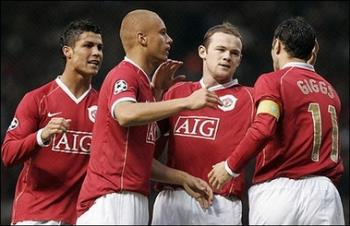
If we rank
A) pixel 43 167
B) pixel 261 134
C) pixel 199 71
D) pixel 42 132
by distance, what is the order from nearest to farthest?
pixel 261 134 → pixel 42 132 → pixel 43 167 → pixel 199 71

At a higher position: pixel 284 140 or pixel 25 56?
pixel 25 56

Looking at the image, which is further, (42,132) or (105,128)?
(42,132)

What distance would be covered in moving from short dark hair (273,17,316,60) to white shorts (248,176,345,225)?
73 centimetres

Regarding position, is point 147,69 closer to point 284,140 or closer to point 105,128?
point 105,128

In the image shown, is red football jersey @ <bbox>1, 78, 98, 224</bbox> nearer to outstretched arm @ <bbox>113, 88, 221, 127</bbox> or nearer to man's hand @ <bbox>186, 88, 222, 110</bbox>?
outstretched arm @ <bbox>113, 88, 221, 127</bbox>

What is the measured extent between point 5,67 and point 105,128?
5.26m

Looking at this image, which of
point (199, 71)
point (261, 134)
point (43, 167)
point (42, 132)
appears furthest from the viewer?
point (199, 71)

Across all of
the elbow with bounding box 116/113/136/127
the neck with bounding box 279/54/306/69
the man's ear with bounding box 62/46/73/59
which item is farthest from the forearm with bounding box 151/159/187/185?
the man's ear with bounding box 62/46/73/59

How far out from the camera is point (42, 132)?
5.43m

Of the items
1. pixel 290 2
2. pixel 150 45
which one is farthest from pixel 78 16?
pixel 150 45

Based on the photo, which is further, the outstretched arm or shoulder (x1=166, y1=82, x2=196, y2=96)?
shoulder (x1=166, y1=82, x2=196, y2=96)

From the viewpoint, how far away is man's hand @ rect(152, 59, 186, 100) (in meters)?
5.52

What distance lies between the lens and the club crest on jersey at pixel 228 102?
5.53m

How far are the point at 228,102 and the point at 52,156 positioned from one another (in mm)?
1145
